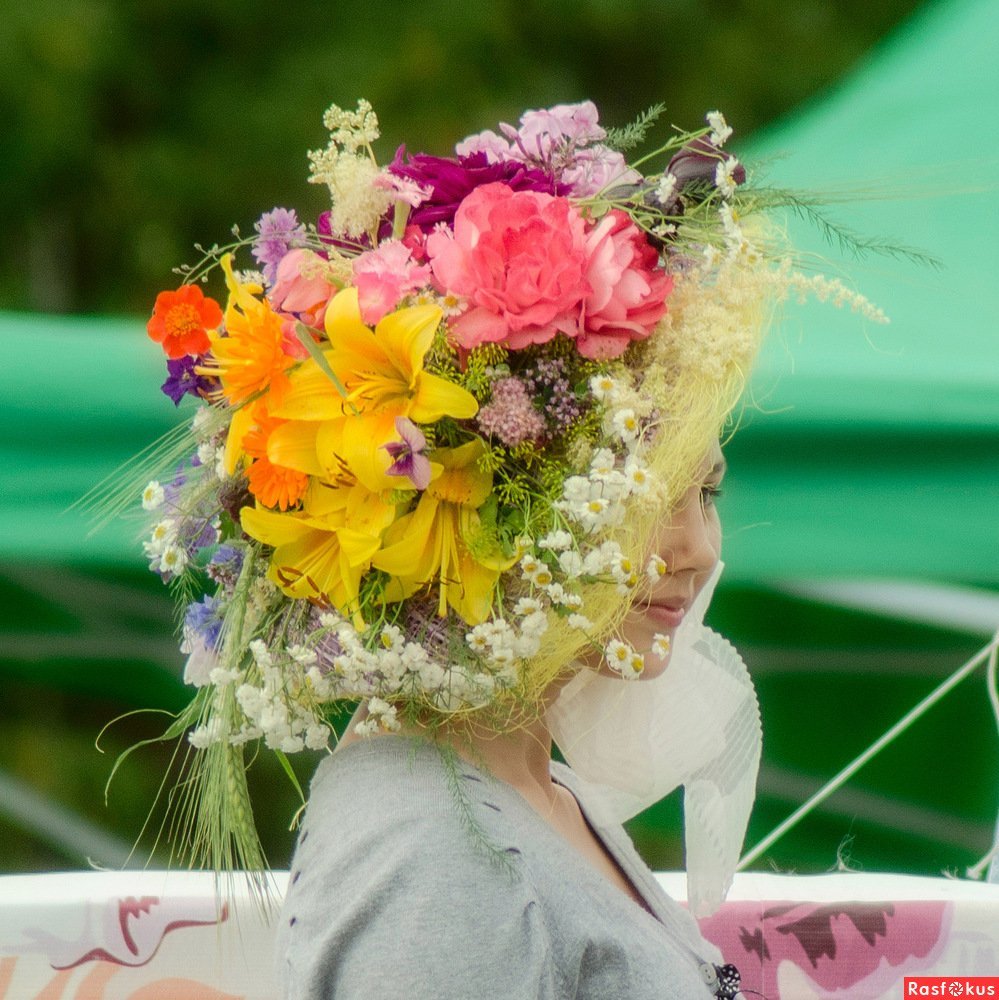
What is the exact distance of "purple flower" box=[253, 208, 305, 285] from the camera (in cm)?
122

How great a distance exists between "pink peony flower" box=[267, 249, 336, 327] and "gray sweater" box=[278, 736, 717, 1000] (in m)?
0.36

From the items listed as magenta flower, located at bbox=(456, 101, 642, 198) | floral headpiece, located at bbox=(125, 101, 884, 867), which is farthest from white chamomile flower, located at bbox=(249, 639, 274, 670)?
magenta flower, located at bbox=(456, 101, 642, 198)

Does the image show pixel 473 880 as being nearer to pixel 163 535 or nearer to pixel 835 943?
pixel 163 535

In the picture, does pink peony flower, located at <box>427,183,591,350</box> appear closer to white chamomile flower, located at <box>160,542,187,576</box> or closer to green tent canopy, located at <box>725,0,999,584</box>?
white chamomile flower, located at <box>160,542,187,576</box>

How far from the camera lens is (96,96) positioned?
17.0 feet

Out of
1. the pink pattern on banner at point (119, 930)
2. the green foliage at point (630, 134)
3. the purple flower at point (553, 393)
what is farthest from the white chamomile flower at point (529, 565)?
the pink pattern on banner at point (119, 930)

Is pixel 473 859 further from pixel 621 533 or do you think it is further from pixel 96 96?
pixel 96 96

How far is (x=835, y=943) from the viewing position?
1.86 meters

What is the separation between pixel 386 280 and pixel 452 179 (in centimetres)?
13

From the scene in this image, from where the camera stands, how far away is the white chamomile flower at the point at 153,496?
1.23 metres

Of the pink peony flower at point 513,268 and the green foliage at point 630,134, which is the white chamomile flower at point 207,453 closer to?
the pink peony flower at point 513,268

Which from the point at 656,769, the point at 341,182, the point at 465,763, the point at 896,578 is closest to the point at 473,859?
the point at 465,763

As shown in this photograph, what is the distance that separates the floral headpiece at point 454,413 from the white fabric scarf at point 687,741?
138 millimetres

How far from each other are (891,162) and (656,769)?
2002 millimetres
